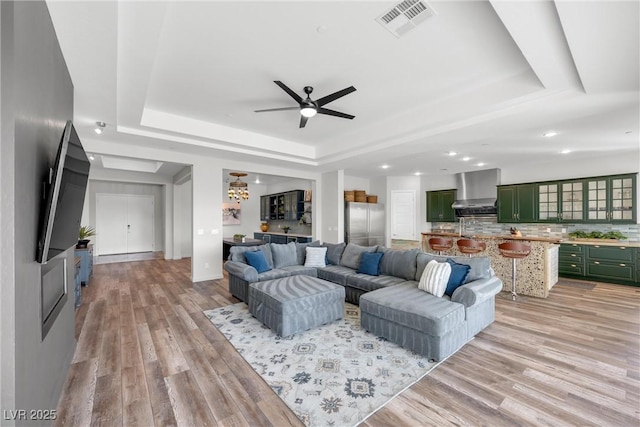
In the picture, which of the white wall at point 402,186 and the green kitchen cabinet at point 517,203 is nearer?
the green kitchen cabinet at point 517,203

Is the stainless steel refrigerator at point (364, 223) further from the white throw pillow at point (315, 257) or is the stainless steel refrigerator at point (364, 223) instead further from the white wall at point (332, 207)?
the white throw pillow at point (315, 257)

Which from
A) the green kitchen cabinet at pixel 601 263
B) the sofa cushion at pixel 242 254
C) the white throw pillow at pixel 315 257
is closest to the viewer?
the sofa cushion at pixel 242 254

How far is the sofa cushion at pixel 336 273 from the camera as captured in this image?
4398 millimetres

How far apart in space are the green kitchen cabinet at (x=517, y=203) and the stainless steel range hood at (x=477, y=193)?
0.15 meters

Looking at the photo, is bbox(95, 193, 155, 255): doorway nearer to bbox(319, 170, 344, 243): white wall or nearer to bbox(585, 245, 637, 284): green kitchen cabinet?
bbox(319, 170, 344, 243): white wall

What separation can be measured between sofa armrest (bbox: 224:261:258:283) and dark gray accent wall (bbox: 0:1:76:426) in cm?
225

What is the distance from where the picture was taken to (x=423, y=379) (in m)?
2.32

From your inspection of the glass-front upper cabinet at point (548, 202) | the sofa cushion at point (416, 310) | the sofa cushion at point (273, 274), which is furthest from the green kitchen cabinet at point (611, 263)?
the sofa cushion at point (273, 274)

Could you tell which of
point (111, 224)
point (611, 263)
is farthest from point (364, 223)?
point (111, 224)

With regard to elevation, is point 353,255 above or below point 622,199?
below

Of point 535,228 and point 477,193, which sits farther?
point 477,193

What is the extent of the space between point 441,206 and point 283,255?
17.8ft

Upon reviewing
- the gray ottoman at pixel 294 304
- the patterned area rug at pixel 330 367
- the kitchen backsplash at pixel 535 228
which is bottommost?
the patterned area rug at pixel 330 367

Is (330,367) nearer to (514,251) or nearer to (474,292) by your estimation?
(474,292)
